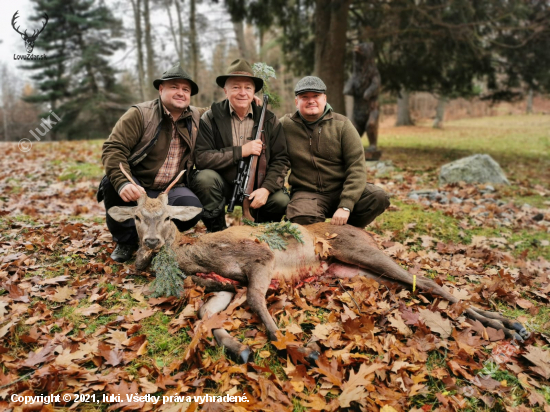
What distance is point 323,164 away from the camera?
4934 mm

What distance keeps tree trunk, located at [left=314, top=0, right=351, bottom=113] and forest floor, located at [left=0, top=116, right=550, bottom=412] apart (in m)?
6.75

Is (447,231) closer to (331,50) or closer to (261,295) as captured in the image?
(261,295)

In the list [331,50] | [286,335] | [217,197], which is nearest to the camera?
[286,335]

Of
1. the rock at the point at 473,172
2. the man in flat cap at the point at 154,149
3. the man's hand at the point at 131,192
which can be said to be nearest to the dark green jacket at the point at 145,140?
the man in flat cap at the point at 154,149

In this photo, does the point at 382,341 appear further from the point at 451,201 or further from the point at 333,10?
the point at 333,10

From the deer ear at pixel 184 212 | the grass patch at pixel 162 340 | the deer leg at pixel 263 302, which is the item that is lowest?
the grass patch at pixel 162 340

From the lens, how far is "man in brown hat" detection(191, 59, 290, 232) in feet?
15.6

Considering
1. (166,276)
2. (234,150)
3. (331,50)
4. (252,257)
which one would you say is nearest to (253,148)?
(234,150)

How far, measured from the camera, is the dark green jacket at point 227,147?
4824mm

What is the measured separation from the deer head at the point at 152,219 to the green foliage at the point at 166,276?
12 centimetres

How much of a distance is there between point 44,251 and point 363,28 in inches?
457

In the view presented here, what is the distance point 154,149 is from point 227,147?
35.5 inches

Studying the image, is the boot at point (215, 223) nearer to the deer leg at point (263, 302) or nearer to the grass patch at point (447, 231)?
the deer leg at point (263, 302)

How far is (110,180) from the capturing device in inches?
176
